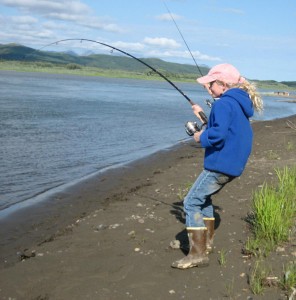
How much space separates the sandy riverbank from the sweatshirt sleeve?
133cm

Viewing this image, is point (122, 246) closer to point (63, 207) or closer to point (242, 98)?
point (242, 98)

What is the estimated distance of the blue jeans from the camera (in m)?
4.76

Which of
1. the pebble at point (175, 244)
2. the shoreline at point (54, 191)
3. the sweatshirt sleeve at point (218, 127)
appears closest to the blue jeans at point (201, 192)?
the sweatshirt sleeve at point (218, 127)

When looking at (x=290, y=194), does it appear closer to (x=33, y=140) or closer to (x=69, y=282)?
(x=69, y=282)

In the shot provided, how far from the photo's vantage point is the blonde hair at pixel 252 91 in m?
4.76

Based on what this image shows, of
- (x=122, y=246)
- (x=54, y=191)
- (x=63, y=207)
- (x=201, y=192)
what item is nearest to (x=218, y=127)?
(x=201, y=192)

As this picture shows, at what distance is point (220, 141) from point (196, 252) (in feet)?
4.06

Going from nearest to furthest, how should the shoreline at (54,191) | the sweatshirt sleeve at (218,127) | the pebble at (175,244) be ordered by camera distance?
the sweatshirt sleeve at (218,127) < the pebble at (175,244) < the shoreline at (54,191)

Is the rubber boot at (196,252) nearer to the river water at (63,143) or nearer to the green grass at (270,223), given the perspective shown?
the green grass at (270,223)

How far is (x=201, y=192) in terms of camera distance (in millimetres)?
4859

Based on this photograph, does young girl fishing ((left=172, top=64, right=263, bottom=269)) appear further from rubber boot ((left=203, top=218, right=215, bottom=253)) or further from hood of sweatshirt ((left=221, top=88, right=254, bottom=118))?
rubber boot ((left=203, top=218, right=215, bottom=253))

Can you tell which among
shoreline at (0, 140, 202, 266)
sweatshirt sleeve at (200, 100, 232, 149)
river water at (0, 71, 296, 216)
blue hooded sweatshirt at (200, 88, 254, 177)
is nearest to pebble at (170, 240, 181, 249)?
blue hooded sweatshirt at (200, 88, 254, 177)

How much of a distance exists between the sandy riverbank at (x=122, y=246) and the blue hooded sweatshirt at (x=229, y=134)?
3.56 ft

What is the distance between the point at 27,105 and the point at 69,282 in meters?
24.5
